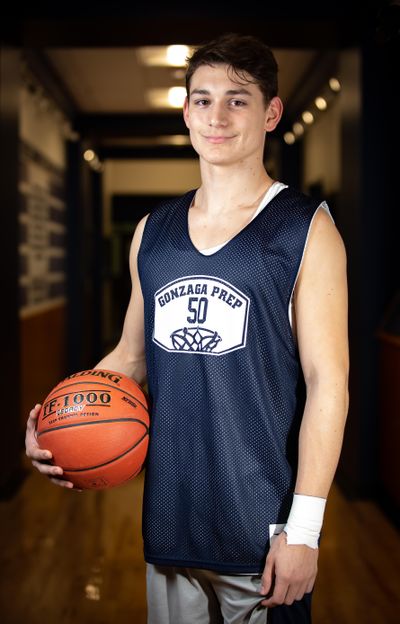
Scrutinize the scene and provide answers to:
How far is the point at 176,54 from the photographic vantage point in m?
5.94

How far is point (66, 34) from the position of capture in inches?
166

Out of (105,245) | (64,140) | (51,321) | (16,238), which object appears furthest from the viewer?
(105,245)

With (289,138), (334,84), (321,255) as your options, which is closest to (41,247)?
(334,84)

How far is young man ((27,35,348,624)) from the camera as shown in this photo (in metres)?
1.32

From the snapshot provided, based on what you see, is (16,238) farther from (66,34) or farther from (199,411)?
(199,411)

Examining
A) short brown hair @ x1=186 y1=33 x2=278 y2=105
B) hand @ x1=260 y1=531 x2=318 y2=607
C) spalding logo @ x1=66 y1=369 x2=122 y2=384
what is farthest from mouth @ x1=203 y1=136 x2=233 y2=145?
hand @ x1=260 y1=531 x2=318 y2=607

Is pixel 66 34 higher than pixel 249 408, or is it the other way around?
pixel 66 34

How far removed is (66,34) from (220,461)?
11.5 feet

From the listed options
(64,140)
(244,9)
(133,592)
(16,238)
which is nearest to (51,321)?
(64,140)

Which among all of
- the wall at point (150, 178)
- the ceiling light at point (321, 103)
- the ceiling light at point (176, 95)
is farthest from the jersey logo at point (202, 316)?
the wall at point (150, 178)

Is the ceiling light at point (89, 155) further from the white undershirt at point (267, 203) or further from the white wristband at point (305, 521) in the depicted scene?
the white wristband at point (305, 521)

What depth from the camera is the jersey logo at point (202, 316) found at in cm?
136

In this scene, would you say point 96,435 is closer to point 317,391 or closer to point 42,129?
point 317,391

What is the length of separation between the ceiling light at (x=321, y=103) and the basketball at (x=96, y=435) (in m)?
5.50
